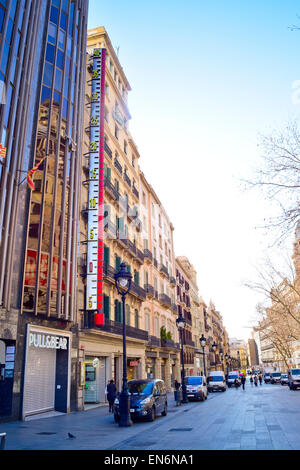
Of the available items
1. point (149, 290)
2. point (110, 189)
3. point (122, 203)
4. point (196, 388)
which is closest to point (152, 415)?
point (196, 388)

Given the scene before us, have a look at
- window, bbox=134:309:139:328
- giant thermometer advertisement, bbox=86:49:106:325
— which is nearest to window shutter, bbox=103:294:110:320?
giant thermometer advertisement, bbox=86:49:106:325

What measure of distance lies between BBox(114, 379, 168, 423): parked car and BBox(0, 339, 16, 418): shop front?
428 centimetres

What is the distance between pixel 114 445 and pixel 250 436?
3.56 metres

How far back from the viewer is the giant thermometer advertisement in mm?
20953

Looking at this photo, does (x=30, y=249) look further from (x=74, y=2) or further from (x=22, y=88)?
(x=74, y=2)

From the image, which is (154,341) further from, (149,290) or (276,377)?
(276,377)

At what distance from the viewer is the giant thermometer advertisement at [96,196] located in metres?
21.0

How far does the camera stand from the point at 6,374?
14859 millimetres

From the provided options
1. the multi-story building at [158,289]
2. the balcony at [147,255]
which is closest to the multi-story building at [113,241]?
the balcony at [147,255]

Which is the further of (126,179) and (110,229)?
(126,179)

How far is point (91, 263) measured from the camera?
21266mm

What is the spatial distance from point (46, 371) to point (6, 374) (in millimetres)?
3313

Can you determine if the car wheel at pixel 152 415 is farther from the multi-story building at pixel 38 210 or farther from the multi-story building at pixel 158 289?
the multi-story building at pixel 158 289

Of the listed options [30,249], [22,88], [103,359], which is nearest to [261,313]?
[103,359]
